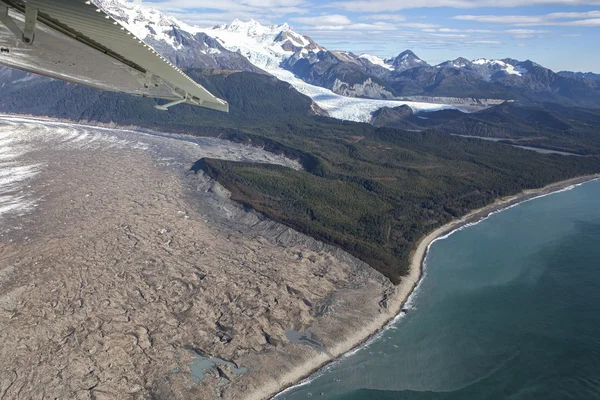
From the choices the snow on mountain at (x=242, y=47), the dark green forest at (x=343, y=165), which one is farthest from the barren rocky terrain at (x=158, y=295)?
the snow on mountain at (x=242, y=47)

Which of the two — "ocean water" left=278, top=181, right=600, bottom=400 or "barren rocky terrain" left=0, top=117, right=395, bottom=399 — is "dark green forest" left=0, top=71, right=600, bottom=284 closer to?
"ocean water" left=278, top=181, right=600, bottom=400

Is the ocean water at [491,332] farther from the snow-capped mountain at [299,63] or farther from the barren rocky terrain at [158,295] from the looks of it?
the snow-capped mountain at [299,63]

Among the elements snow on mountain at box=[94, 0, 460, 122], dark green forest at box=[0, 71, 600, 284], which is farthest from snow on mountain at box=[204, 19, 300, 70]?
dark green forest at box=[0, 71, 600, 284]

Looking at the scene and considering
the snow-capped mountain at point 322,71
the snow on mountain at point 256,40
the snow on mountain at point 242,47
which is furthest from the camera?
the snow on mountain at point 256,40

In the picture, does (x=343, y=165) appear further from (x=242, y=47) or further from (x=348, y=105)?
(x=242, y=47)

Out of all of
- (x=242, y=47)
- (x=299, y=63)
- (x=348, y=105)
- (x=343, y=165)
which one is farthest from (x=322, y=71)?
(x=343, y=165)

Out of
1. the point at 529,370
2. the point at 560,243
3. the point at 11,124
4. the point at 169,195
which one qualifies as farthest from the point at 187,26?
the point at 529,370
